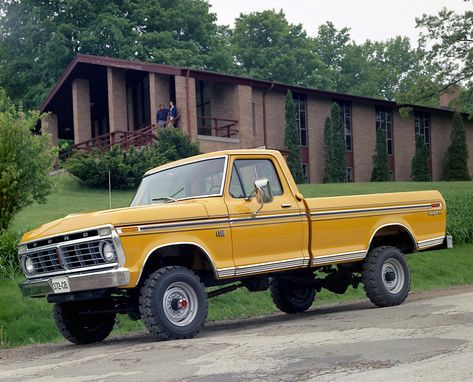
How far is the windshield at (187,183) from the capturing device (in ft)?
34.1

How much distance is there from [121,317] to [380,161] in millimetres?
30109

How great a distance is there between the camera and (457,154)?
146 ft

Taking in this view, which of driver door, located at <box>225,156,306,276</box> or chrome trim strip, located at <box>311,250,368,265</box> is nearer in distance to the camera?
driver door, located at <box>225,156,306,276</box>

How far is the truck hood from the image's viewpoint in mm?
9125

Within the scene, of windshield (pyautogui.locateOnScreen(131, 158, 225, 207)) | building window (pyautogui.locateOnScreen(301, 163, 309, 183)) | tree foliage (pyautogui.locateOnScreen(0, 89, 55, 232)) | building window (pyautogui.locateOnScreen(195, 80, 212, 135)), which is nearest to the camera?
windshield (pyautogui.locateOnScreen(131, 158, 225, 207))

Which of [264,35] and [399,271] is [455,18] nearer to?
[399,271]

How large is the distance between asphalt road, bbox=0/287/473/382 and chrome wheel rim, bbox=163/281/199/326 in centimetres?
34

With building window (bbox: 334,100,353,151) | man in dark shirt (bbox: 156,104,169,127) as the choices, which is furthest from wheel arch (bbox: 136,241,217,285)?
building window (bbox: 334,100,353,151)

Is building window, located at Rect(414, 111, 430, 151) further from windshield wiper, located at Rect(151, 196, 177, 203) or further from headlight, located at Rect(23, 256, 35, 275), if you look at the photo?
headlight, located at Rect(23, 256, 35, 275)

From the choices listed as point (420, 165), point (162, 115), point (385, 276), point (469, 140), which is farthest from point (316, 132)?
point (385, 276)

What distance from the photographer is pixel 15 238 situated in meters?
14.5

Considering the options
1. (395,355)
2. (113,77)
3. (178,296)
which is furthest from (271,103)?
(395,355)

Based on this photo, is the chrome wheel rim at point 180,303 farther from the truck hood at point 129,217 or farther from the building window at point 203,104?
the building window at point 203,104

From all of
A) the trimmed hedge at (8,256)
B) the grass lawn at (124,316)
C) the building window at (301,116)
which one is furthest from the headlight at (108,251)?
the building window at (301,116)
